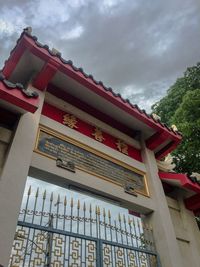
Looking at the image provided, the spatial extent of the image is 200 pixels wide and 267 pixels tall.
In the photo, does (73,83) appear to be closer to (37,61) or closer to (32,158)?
(37,61)

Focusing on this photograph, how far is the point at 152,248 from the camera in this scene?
553 cm

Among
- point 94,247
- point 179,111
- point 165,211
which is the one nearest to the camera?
point 94,247

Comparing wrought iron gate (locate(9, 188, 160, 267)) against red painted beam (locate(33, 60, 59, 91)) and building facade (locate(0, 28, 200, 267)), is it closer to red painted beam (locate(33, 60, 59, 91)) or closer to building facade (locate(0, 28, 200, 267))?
building facade (locate(0, 28, 200, 267))

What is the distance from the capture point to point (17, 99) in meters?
4.39

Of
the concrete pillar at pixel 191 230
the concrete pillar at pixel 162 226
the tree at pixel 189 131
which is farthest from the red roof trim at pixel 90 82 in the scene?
the tree at pixel 189 131

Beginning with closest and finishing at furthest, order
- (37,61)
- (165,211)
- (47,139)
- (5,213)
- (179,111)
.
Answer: (5,213), (47,139), (37,61), (165,211), (179,111)

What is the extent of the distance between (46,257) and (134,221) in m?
2.19

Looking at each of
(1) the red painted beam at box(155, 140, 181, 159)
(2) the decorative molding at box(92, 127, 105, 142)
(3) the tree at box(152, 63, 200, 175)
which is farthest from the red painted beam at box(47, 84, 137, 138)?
(3) the tree at box(152, 63, 200, 175)

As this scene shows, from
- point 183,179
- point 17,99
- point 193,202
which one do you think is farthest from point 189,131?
point 17,99

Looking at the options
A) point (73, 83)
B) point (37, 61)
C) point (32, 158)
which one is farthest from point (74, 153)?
point (37, 61)

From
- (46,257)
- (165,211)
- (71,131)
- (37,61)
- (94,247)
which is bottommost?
(46,257)

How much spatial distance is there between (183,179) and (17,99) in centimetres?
480

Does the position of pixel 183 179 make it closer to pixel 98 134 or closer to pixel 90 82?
pixel 98 134

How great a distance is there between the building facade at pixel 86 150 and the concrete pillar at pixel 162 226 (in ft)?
0.07
